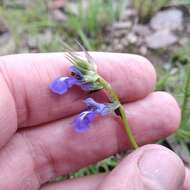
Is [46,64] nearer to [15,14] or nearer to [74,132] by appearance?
[74,132]

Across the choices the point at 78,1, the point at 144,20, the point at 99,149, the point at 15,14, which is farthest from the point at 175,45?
the point at 99,149

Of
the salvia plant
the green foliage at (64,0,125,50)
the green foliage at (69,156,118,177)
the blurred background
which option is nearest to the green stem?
the salvia plant

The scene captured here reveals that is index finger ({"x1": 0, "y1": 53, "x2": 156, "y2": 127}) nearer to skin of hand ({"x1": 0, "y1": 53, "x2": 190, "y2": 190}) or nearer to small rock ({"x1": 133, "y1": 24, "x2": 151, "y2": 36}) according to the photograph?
skin of hand ({"x1": 0, "y1": 53, "x2": 190, "y2": 190})

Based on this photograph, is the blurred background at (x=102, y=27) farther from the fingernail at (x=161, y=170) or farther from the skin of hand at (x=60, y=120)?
the fingernail at (x=161, y=170)

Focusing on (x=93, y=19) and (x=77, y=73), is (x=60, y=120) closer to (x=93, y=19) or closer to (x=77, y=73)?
(x=77, y=73)

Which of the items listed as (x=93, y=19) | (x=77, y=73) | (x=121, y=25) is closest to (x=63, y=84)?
(x=77, y=73)

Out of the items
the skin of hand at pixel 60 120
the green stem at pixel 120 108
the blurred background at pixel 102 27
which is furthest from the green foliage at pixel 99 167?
the blurred background at pixel 102 27
